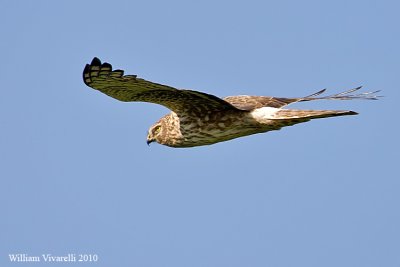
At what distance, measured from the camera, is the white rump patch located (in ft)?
34.6

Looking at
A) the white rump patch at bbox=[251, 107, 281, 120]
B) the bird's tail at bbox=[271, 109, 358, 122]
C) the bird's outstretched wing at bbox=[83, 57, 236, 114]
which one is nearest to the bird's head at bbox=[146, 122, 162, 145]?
the bird's outstretched wing at bbox=[83, 57, 236, 114]

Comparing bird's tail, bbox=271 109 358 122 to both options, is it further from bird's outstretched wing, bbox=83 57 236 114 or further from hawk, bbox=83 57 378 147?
bird's outstretched wing, bbox=83 57 236 114

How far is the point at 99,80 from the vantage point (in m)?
10.3

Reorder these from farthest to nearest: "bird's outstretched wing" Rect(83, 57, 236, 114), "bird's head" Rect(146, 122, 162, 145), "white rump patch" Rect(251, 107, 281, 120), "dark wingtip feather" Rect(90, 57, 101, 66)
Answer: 1. "bird's head" Rect(146, 122, 162, 145)
2. "white rump patch" Rect(251, 107, 281, 120)
3. "bird's outstretched wing" Rect(83, 57, 236, 114)
4. "dark wingtip feather" Rect(90, 57, 101, 66)

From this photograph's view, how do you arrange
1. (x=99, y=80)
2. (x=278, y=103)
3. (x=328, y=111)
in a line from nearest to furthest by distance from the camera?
(x=328, y=111)
(x=99, y=80)
(x=278, y=103)

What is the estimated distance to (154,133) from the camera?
1216 centimetres

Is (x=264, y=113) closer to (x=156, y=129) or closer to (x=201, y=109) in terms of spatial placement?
(x=201, y=109)

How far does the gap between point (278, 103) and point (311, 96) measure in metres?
0.54

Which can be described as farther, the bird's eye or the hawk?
the bird's eye

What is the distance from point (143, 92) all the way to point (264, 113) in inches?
63.7

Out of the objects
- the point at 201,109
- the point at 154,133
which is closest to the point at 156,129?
the point at 154,133

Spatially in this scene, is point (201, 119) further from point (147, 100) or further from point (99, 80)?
point (99, 80)

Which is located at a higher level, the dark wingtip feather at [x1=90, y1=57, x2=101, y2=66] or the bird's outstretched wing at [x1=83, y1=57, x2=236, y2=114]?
the dark wingtip feather at [x1=90, y1=57, x2=101, y2=66]

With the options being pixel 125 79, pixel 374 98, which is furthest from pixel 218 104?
pixel 374 98
